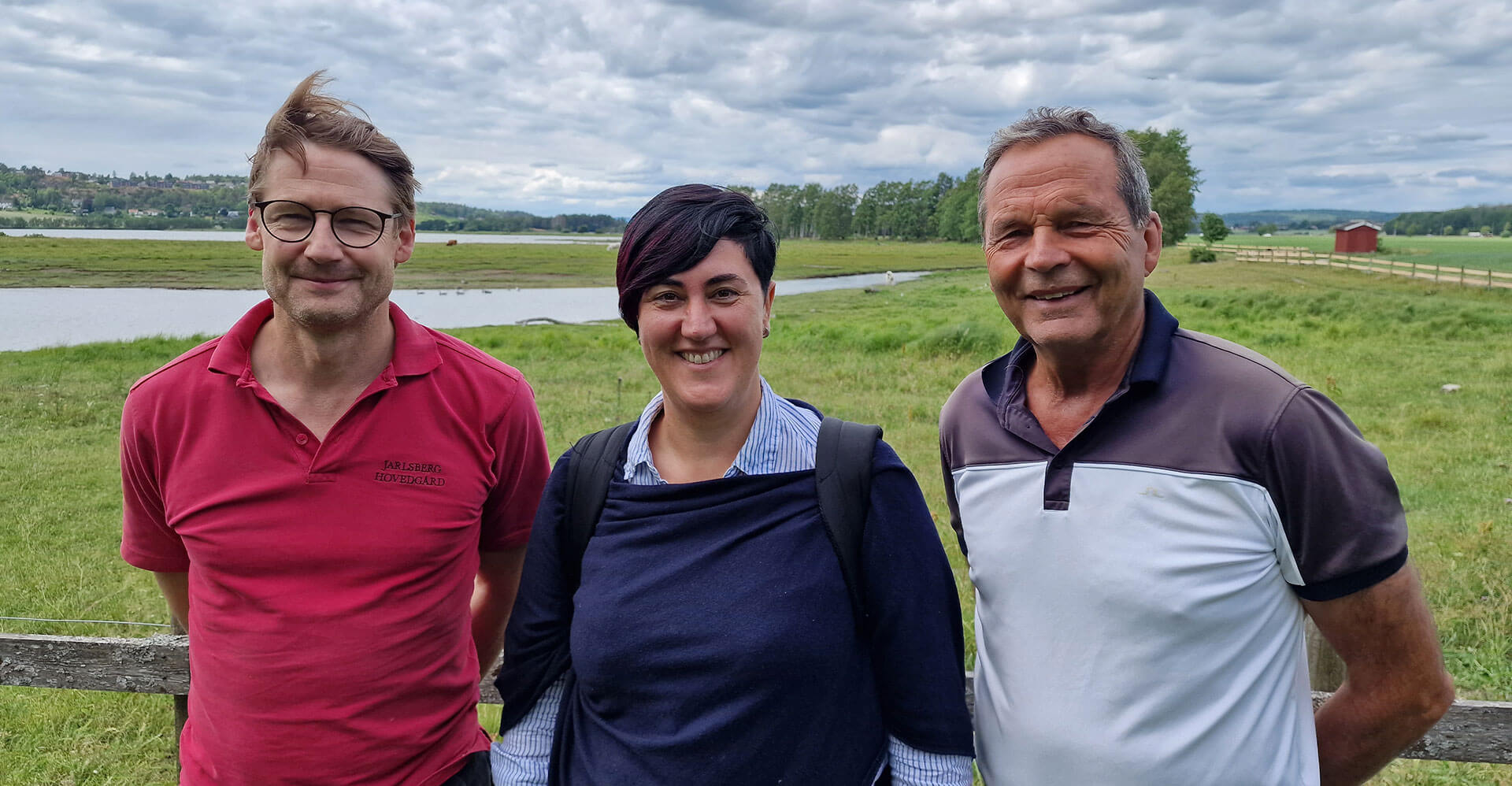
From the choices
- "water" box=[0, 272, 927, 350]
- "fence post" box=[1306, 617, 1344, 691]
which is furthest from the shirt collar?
"water" box=[0, 272, 927, 350]

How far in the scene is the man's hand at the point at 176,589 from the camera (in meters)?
3.12

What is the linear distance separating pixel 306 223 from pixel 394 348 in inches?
16.6

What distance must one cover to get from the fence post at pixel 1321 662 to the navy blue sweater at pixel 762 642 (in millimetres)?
1516

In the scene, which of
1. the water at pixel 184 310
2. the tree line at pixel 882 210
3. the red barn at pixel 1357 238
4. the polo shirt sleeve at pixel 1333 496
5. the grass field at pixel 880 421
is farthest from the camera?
the tree line at pixel 882 210

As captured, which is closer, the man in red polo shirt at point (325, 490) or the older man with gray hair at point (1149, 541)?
the older man with gray hair at point (1149, 541)

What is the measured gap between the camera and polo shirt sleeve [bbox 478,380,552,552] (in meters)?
2.89

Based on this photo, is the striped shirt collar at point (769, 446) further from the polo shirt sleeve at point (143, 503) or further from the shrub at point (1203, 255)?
the shrub at point (1203, 255)

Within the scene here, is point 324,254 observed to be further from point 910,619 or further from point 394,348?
point 910,619

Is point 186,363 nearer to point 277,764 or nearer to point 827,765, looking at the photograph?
point 277,764

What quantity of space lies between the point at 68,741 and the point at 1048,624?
202 inches

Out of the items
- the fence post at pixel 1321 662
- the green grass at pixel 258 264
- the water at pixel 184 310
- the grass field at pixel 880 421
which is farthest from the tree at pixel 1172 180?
the fence post at pixel 1321 662

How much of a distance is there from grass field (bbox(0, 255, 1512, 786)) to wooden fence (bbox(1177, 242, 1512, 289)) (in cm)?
202

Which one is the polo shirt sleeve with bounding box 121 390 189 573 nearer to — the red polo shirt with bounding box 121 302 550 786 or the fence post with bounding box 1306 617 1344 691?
the red polo shirt with bounding box 121 302 550 786

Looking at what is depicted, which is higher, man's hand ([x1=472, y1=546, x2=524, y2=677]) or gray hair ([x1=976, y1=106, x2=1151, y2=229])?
→ gray hair ([x1=976, y1=106, x2=1151, y2=229])
